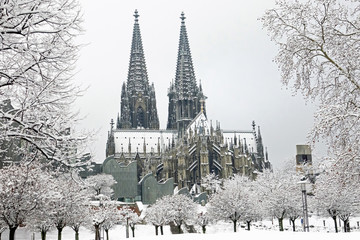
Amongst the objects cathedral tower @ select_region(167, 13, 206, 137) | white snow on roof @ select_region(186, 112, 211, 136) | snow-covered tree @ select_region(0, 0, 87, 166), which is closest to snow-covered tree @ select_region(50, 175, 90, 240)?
snow-covered tree @ select_region(0, 0, 87, 166)

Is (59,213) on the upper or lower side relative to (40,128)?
lower

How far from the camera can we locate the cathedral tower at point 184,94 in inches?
3418

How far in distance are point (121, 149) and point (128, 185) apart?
99.7 ft

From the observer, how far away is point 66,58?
325 inches

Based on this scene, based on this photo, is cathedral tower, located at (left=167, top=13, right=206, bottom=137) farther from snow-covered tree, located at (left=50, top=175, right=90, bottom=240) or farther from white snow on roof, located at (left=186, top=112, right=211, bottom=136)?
snow-covered tree, located at (left=50, top=175, right=90, bottom=240)

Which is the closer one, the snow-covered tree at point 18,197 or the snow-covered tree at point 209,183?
the snow-covered tree at point 18,197

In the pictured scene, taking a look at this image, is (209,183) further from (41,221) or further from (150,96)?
(41,221)

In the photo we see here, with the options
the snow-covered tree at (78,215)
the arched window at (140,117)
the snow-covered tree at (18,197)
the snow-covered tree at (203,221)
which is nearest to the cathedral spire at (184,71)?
the arched window at (140,117)

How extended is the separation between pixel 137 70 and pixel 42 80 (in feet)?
268

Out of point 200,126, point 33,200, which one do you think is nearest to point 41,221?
point 33,200

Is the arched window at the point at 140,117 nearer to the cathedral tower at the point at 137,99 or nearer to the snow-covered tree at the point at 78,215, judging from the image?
the cathedral tower at the point at 137,99

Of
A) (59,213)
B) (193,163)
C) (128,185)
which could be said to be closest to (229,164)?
(193,163)

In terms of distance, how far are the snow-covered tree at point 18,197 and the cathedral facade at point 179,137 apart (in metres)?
47.5

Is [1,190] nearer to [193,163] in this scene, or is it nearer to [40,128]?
[40,128]
